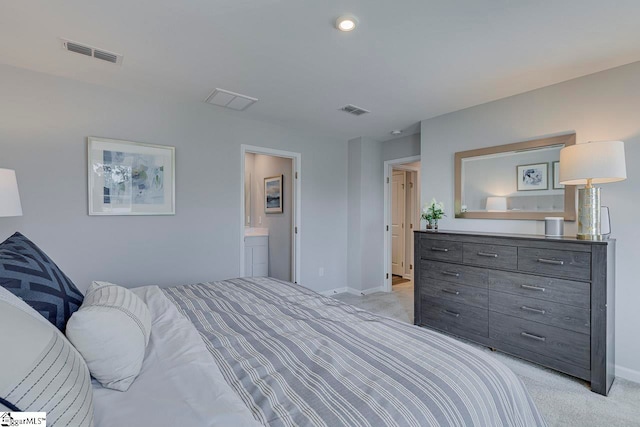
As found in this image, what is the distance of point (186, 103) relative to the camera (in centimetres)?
322

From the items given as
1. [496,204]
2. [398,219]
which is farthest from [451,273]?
[398,219]

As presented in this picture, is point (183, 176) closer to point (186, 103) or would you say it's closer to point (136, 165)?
point (136, 165)

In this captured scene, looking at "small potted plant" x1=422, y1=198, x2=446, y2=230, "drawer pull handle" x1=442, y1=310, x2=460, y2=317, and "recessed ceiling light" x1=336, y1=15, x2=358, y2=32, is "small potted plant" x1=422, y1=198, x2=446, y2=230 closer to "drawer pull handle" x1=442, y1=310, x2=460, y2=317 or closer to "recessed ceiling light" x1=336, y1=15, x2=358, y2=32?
"drawer pull handle" x1=442, y1=310, x2=460, y2=317

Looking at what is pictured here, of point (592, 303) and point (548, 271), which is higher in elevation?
point (548, 271)

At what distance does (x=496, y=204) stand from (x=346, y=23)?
2.34m

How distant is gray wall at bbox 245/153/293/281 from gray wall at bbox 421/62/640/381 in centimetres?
252

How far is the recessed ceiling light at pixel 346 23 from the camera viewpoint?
1.82 metres

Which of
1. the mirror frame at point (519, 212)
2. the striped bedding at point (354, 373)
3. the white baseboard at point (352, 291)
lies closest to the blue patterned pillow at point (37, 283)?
the striped bedding at point (354, 373)

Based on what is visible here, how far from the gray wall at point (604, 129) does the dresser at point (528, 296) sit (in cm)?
19

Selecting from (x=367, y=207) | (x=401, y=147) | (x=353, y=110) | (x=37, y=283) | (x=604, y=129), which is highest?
(x=353, y=110)

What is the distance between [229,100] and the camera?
10.2 feet

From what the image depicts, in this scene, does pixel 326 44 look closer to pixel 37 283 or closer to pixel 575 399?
pixel 37 283

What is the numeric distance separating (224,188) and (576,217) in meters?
3.50

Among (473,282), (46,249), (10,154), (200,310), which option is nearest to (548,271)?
(473,282)
